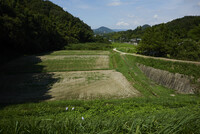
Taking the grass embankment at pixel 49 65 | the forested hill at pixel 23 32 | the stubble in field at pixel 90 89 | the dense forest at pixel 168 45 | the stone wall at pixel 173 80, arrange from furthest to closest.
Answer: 1. the forested hill at pixel 23 32
2. the grass embankment at pixel 49 65
3. the dense forest at pixel 168 45
4. the stone wall at pixel 173 80
5. the stubble in field at pixel 90 89

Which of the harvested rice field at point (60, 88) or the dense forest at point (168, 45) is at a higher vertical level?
the dense forest at point (168, 45)

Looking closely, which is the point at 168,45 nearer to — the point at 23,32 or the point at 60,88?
the point at 60,88

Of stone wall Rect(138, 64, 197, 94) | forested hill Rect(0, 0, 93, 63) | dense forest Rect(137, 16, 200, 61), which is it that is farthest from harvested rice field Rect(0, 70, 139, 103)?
dense forest Rect(137, 16, 200, 61)

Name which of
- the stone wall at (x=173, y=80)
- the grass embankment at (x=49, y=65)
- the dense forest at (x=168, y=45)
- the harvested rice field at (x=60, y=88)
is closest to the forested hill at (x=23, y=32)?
the grass embankment at (x=49, y=65)

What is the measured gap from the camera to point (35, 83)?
13.7 m

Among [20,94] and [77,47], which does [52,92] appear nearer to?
[20,94]

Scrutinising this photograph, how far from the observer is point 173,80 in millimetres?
13242

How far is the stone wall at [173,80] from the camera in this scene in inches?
462

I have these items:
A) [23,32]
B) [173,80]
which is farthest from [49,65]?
[173,80]

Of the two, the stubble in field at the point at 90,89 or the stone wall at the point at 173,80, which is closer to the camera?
the stubble in field at the point at 90,89

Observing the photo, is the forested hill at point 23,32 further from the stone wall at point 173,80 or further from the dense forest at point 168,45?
the dense forest at point 168,45

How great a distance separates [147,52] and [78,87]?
19.8 m

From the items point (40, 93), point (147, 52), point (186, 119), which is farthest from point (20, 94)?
point (147, 52)

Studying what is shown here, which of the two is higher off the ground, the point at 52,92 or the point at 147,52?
the point at 147,52
